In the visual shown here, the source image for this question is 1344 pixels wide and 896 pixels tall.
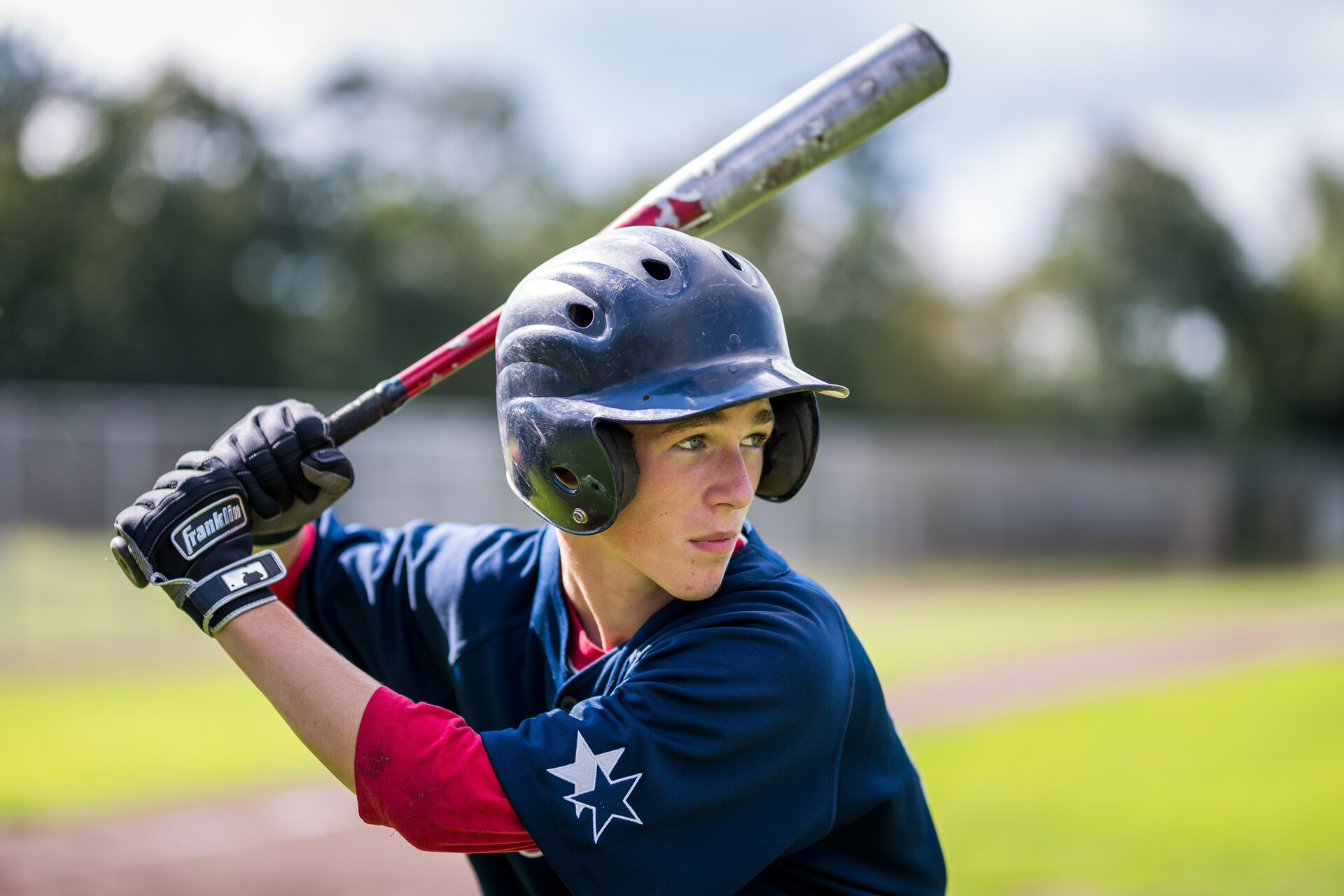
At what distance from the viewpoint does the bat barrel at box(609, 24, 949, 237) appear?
9.66ft

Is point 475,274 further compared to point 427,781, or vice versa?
point 475,274

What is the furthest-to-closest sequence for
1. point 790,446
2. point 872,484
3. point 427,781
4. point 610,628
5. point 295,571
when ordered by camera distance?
point 872,484 < point 295,571 < point 790,446 < point 610,628 < point 427,781

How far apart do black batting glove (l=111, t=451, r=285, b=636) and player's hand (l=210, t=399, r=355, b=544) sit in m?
0.12

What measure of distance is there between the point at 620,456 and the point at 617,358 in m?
0.20

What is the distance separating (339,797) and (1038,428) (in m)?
40.6

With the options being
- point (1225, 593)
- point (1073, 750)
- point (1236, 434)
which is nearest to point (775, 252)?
point (1236, 434)

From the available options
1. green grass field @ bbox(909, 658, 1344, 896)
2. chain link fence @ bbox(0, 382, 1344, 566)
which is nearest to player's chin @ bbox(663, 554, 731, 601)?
green grass field @ bbox(909, 658, 1344, 896)

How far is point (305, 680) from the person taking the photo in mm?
2039

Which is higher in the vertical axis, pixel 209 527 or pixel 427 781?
pixel 209 527

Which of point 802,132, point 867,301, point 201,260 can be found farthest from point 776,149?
point 867,301

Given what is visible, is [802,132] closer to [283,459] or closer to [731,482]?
[731,482]

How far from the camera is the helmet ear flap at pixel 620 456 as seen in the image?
87.7 inches

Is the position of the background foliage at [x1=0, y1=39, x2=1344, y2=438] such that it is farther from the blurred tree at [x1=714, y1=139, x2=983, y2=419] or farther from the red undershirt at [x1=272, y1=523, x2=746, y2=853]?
the red undershirt at [x1=272, y1=523, x2=746, y2=853]

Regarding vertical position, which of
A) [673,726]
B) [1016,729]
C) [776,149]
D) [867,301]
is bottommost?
[1016,729]
